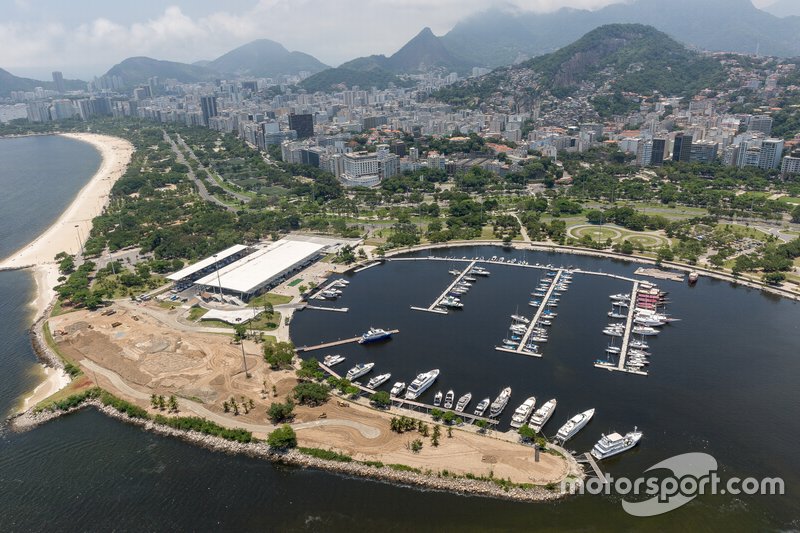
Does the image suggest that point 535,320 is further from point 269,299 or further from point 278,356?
point 269,299

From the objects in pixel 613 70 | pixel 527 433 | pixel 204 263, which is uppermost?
pixel 613 70

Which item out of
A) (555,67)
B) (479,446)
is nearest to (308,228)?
(479,446)

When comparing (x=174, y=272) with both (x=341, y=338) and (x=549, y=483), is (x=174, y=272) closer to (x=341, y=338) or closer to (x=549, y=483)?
(x=341, y=338)

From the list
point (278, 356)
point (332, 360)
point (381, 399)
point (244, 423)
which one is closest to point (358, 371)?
point (332, 360)

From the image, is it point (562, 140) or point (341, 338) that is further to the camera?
point (562, 140)

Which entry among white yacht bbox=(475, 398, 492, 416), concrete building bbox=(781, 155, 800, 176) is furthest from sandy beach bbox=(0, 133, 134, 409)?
concrete building bbox=(781, 155, 800, 176)
